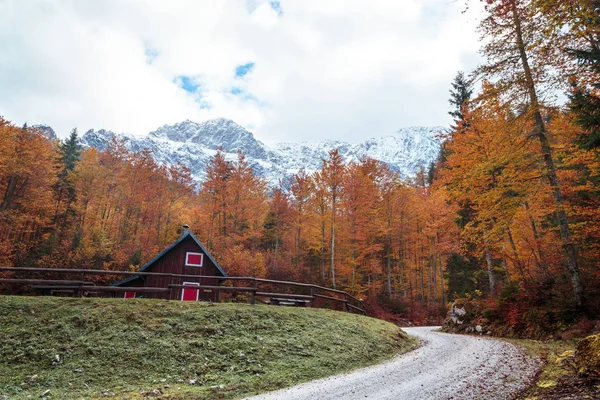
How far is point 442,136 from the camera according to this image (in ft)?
69.7

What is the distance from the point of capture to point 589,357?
5574 millimetres

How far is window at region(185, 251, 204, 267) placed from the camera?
Result: 2219cm

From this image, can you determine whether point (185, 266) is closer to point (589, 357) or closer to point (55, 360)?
point (55, 360)

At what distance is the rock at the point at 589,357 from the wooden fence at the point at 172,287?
9932 millimetres

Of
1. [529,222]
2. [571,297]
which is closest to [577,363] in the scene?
[571,297]

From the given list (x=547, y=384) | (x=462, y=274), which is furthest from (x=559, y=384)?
(x=462, y=274)

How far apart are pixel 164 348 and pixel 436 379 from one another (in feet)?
24.5

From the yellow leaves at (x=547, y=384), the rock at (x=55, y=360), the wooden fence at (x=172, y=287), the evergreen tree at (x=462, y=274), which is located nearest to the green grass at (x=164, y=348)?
the rock at (x=55, y=360)

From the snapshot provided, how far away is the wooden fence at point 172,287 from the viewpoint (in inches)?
495

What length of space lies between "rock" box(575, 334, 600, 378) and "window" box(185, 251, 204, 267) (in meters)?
20.4

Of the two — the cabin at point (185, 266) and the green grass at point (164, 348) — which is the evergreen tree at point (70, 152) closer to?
the cabin at point (185, 266)

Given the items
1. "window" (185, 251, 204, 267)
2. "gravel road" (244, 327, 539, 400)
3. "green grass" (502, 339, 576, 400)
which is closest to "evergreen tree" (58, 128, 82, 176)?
"window" (185, 251, 204, 267)

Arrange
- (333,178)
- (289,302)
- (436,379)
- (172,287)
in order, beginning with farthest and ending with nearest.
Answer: (333,178) → (289,302) → (172,287) → (436,379)

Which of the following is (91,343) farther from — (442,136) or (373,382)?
(442,136)
